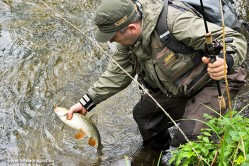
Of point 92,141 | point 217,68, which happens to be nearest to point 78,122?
point 92,141

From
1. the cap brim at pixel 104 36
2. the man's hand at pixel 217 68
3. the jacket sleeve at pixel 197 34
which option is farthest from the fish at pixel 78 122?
the man's hand at pixel 217 68

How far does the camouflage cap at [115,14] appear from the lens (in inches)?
145

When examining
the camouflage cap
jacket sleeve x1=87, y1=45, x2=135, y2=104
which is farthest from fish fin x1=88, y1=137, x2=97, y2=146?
the camouflage cap

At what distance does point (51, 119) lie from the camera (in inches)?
228

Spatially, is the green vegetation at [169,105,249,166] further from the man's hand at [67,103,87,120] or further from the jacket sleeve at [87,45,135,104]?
the man's hand at [67,103,87,120]

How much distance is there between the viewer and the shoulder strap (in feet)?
12.1

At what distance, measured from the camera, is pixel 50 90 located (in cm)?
643

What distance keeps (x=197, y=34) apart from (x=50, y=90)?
3.35m

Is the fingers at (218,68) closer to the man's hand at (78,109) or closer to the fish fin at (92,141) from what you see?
the man's hand at (78,109)

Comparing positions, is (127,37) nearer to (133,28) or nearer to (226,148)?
(133,28)

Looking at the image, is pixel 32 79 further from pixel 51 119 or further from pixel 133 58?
pixel 133 58

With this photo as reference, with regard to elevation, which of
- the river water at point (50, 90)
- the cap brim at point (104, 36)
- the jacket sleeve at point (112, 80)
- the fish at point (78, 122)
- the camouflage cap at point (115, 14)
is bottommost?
the river water at point (50, 90)

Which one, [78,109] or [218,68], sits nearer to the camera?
[218,68]

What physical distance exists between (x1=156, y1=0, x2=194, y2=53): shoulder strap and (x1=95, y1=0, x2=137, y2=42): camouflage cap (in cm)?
24
